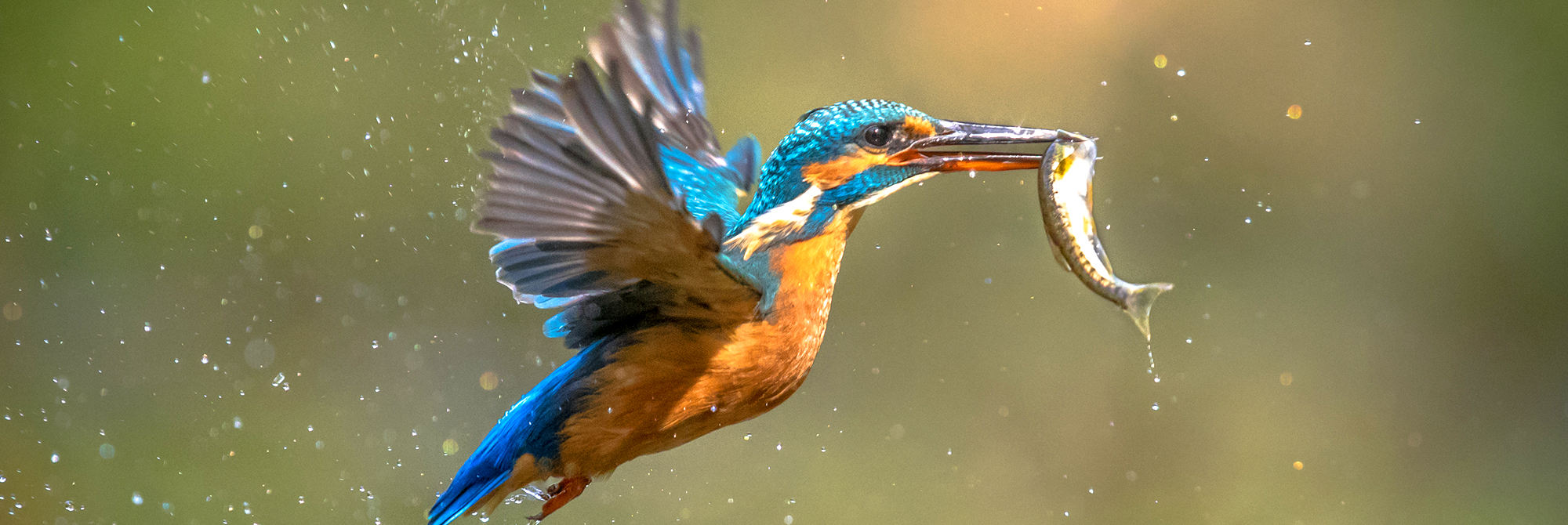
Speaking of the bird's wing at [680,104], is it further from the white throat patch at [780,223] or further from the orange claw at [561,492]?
the orange claw at [561,492]

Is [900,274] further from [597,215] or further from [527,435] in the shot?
[597,215]

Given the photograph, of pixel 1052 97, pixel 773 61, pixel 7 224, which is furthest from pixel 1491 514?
pixel 7 224

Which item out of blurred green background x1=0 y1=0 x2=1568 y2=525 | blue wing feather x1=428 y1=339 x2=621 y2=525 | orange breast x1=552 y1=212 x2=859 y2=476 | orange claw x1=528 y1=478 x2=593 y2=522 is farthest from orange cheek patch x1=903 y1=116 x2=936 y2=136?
blurred green background x1=0 y1=0 x2=1568 y2=525

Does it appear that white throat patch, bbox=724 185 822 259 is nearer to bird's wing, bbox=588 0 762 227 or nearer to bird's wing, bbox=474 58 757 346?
bird's wing, bbox=474 58 757 346

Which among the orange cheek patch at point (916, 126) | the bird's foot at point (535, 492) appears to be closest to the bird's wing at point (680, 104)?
the orange cheek patch at point (916, 126)

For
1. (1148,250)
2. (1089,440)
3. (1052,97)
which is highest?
(1052,97)

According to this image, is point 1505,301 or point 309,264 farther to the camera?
point 1505,301

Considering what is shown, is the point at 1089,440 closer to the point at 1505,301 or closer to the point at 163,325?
the point at 1505,301

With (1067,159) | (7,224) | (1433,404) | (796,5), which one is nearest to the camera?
(1067,159)
